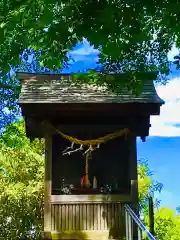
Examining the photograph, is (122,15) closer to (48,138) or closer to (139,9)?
(139,9)

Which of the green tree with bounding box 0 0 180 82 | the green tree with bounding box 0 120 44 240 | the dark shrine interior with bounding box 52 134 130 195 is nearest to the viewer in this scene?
the green tree with bounding box 0 0 180 82

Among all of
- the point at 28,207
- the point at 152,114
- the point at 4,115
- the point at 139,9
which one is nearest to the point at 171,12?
the point at 139,9

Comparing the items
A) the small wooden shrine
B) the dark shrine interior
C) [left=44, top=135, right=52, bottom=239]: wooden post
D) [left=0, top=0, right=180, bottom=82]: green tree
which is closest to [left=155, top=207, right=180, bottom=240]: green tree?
the dark shrine interior

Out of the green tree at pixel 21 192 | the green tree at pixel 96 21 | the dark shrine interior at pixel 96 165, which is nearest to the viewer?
the green tree at pixel 96 21

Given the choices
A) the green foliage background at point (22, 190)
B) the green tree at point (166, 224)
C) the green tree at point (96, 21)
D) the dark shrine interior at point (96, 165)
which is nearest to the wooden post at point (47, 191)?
the dark shrine interior at point (96, 165)

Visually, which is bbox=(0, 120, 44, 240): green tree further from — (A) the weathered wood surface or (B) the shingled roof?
(A) the weathered wood surface

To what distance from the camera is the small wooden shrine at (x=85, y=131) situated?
37.1 ft

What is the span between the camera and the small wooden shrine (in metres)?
11.3

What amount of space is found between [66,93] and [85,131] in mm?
1038

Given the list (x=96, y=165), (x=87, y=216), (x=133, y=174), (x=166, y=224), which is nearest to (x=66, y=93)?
(x=133, y=174)

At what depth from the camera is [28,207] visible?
72.5 feet

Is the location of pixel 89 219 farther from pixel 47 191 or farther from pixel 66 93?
pixel 66 93

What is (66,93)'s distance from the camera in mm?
12164

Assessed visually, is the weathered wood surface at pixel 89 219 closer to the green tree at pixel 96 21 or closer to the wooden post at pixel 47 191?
the wooden post at pixel 47 191
